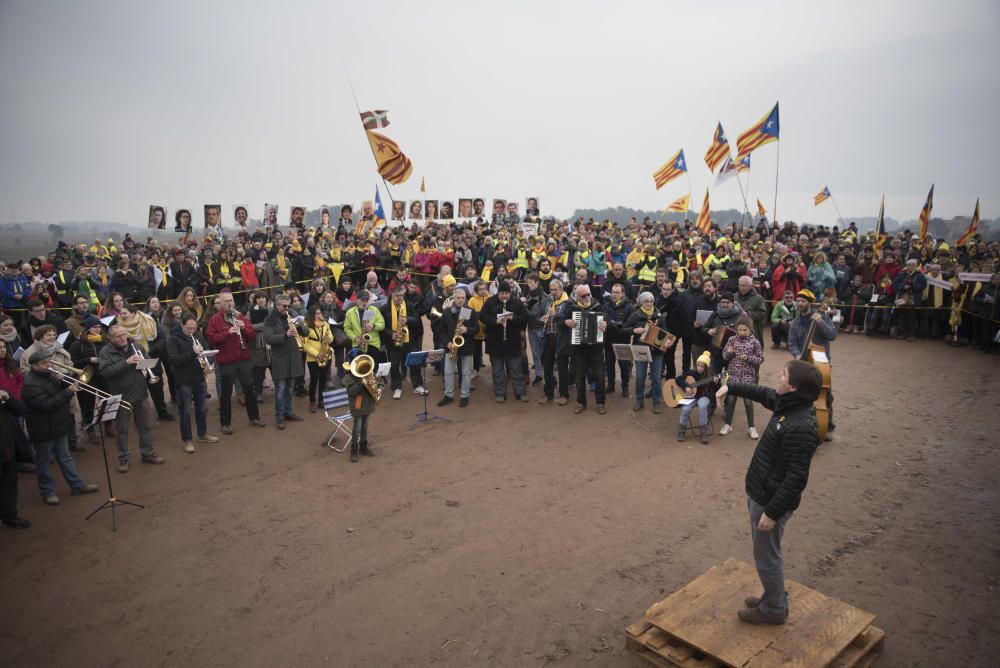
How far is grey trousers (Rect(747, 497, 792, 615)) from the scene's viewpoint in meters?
4.95

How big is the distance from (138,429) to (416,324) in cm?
561

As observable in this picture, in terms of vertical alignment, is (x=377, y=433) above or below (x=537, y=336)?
below

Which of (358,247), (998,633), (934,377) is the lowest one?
(998,633)

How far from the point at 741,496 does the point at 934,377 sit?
802cm

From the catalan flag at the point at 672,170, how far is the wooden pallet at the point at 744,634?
67.8 feet

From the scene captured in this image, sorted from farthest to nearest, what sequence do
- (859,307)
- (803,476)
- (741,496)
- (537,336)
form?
(859,307)
(537,336)
(741,496)
(803,476)

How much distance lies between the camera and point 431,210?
2736 centimetres

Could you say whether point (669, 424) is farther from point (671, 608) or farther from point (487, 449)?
point (671, 608)

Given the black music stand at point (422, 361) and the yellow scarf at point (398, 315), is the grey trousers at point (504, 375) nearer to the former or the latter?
the black music stand at point (422, 361)

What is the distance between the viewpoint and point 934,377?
514 inches

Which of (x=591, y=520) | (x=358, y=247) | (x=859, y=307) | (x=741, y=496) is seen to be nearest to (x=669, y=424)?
(x=741, y=496)

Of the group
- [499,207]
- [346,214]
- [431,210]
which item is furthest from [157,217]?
[499,207]

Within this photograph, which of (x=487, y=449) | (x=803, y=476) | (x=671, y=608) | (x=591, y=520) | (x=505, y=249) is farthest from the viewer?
(x=505, y=249)

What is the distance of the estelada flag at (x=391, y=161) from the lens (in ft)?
56.3
